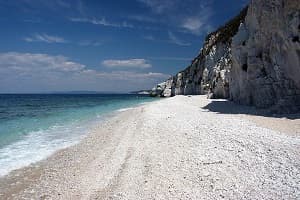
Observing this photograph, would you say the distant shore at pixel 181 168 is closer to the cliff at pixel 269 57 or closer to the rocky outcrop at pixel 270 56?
the cliff at pixel 269 57

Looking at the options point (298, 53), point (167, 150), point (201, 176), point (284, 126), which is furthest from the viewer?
point (298, 53)

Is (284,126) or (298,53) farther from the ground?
(298,53)

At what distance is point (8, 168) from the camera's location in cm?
1140

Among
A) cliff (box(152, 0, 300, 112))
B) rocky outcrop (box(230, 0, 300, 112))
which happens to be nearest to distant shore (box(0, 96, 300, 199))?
cliff (box(152, 0, 300, 112))

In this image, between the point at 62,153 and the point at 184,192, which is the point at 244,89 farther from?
the point at 184,192

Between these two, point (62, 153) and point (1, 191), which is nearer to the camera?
point (1, 191)

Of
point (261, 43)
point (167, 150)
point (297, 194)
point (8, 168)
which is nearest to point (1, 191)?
point (8, 168)

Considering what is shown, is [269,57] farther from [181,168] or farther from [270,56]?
[181,168]

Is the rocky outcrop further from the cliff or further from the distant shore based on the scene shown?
the distant shore

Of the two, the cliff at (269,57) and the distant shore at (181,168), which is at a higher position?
the cliff at (269,57)

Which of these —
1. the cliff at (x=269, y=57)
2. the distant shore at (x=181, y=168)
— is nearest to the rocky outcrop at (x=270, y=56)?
the cliff at (x=269, y=57)

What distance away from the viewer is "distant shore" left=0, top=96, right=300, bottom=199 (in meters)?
7.09

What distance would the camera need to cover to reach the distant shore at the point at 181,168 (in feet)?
23.3

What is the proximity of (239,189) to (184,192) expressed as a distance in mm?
1425
